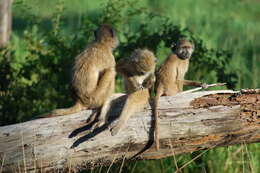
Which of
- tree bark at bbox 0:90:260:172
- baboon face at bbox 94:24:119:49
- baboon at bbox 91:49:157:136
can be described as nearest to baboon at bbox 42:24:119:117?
baboon face at bbox 94:24:119:49

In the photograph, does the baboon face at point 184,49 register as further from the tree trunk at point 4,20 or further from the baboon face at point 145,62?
the tree trunk at point 4,20

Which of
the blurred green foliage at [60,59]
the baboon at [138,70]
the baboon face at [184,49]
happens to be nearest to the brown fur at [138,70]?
the baboon at [138,70]

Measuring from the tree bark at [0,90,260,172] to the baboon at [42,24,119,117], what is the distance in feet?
0.75

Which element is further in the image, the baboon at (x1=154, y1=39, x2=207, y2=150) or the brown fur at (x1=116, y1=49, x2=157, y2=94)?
the baboon at (x1=154, y1=39, x2=207, y2=150)

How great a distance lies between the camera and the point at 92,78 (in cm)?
529

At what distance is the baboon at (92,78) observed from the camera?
5.19 meters

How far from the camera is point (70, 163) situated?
4.49 m

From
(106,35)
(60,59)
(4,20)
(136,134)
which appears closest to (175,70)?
(106,35)

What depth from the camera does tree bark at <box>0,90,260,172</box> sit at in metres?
4.52

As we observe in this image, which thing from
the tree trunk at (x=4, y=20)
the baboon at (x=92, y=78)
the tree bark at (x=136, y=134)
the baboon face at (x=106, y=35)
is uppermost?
the tree trunk at (x=4, y=20)

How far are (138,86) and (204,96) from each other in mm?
1110

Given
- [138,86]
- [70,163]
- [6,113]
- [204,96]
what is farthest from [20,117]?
[204,96]

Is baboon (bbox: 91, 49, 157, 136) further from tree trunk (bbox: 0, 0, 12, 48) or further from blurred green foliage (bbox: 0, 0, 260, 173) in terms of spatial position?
tree trunk (bbox: 0, 0, 12, 48)

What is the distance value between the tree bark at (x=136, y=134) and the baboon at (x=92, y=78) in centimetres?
23
